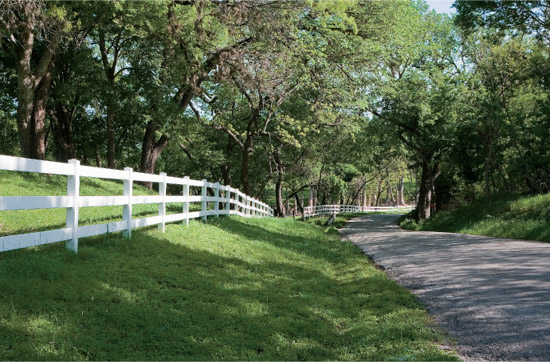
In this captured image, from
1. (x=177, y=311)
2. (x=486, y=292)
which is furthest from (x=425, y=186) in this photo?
(x=177, y=311)

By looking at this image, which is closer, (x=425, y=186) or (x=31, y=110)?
(x=31, y=110)

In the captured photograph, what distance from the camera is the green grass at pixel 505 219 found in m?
13.8

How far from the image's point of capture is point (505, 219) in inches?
664

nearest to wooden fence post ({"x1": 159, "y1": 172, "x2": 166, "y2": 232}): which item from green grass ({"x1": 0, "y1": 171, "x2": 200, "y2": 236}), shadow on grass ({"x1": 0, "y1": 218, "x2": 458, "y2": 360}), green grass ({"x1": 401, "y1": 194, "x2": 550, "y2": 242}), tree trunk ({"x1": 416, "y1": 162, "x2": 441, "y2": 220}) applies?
green grass ({"x1": 0, "y1": 171, "x2": 200, "y2": 236})

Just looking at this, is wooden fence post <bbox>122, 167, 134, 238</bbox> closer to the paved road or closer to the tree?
the paved road

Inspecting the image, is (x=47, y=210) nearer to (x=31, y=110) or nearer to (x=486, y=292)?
(x=31, y=110)

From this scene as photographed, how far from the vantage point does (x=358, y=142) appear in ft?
112

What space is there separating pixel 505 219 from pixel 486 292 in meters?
12.3

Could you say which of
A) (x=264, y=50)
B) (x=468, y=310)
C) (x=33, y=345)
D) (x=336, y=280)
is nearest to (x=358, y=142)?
(x=264, y=50)

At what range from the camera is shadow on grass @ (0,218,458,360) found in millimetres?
3915

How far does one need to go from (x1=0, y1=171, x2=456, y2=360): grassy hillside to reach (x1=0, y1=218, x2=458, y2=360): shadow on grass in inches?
0.5

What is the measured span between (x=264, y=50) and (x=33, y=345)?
39.5ft

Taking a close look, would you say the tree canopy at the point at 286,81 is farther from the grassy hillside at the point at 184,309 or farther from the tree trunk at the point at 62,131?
the grassy hillside at the point at 184,309

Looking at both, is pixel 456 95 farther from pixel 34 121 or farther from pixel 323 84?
pixel 34 121
